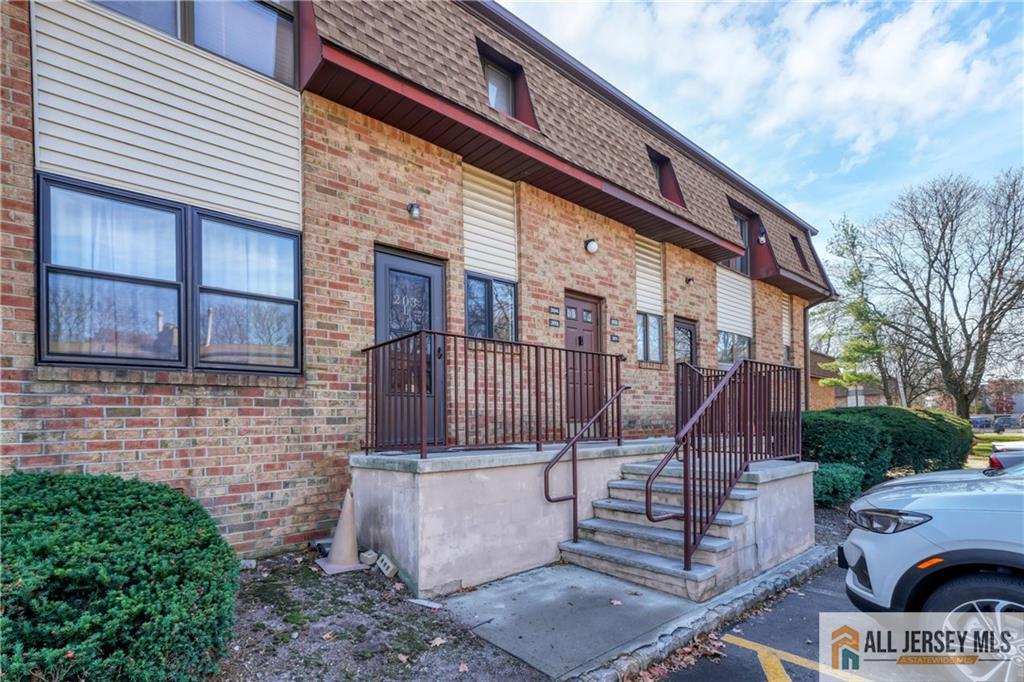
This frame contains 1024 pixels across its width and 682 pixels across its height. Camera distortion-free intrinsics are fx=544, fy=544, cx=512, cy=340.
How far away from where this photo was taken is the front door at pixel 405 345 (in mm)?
5207

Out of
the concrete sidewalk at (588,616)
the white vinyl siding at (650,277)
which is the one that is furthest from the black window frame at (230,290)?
the white vinyl siding at (650,277)

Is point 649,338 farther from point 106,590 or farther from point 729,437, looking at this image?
point 106,590

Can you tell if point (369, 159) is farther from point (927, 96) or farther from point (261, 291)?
point (927, 96)

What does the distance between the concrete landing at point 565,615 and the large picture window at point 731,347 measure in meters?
8.08

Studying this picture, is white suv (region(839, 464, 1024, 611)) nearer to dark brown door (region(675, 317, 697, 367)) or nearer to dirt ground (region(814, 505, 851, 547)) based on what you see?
dirt ground (region(814, 505, 851, 547))

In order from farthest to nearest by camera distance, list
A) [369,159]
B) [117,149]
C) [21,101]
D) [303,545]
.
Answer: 1. [369,159]
2. [303,545]
3. [117,149]
4. [21,101]

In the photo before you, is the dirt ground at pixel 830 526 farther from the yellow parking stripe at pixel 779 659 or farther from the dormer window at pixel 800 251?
the dormer window at pixel 800 251

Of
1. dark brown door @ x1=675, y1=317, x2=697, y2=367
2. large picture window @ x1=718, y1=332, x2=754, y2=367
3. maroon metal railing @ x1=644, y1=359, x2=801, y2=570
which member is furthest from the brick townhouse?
large picture window @ x1=718, y1=332, x2=754, y2=367

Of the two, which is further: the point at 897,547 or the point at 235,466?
the point at 235,466

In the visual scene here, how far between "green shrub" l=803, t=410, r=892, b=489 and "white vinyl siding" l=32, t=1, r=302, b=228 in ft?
27.2

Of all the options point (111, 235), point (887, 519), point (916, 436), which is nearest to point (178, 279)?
point (111, 235)

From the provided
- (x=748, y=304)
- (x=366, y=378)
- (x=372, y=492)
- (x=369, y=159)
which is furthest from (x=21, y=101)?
(x=748, y=304)

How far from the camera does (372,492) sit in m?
4.89

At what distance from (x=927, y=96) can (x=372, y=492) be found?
14089mm
